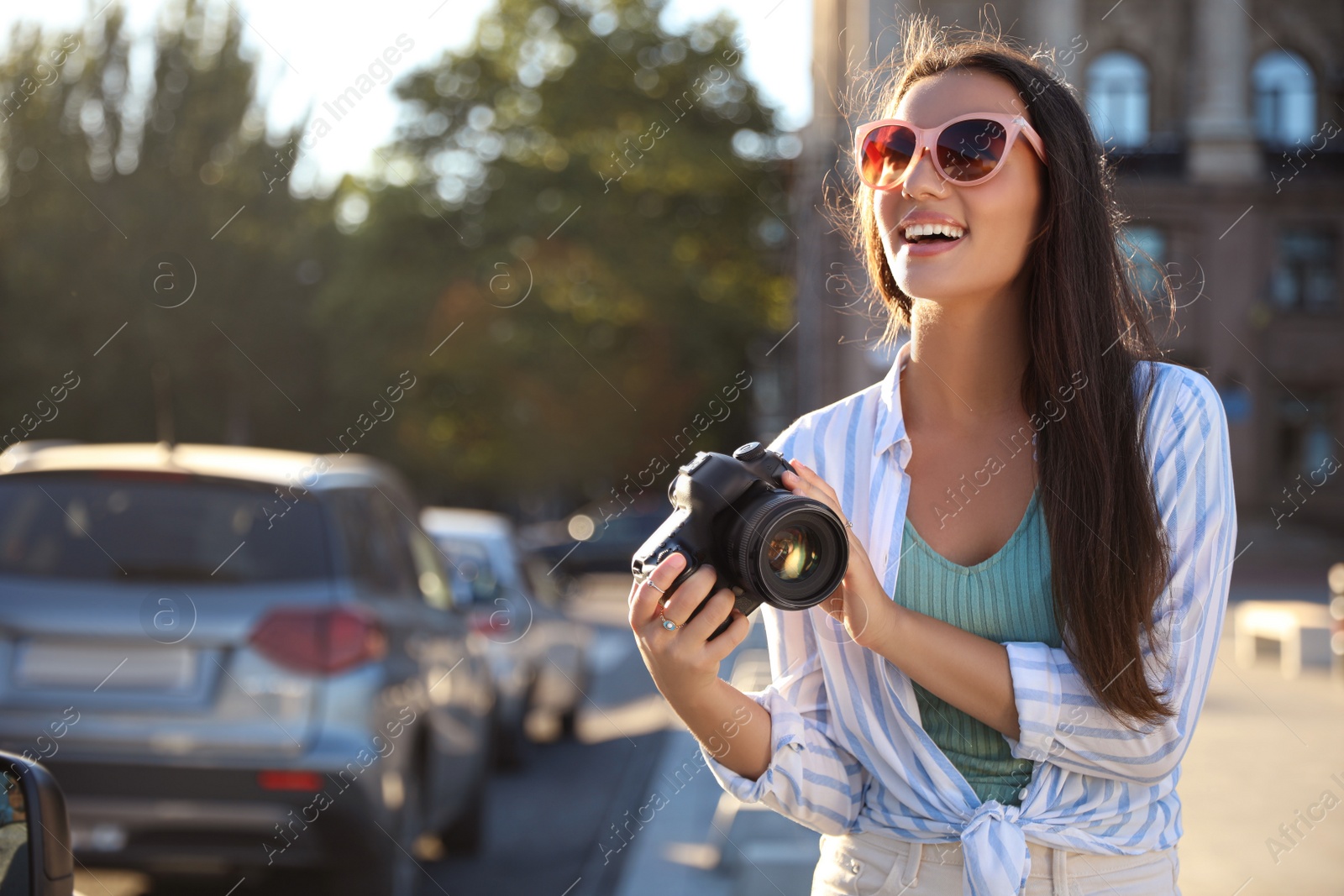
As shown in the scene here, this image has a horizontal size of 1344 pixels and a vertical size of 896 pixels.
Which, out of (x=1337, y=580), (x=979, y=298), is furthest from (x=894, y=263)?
(x=1337, y=580)

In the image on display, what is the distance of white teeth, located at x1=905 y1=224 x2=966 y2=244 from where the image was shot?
2086 mm

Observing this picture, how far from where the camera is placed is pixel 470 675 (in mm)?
7090

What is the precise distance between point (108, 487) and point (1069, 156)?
13.5 ft

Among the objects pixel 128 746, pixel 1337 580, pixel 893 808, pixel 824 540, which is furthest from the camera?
pixel 1337 580

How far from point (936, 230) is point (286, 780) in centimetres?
370

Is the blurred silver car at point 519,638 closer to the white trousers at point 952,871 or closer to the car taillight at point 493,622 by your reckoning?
the car taillight at point 493,622

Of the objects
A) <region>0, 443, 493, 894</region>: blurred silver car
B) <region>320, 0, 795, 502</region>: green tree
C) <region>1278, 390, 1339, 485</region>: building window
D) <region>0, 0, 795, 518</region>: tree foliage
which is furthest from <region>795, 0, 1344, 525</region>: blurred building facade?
<region>0, 443, 493, 894</region>: blurred silver car

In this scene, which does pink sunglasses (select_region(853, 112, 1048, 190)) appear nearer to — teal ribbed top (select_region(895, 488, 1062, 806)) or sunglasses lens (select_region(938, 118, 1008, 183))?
sunglasses lens (select_region(938, 118, 1008, 183))

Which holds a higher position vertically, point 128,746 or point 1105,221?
point 1105,221

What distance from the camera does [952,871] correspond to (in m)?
1.99

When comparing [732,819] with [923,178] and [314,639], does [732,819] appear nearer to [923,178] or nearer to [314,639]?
[314,639]

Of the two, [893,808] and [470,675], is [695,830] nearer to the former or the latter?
[470,675]

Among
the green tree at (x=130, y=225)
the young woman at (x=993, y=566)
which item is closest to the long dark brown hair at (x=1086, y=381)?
the young woman at (x=993, y=566)

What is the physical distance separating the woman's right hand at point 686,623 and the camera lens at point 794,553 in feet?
0.27
